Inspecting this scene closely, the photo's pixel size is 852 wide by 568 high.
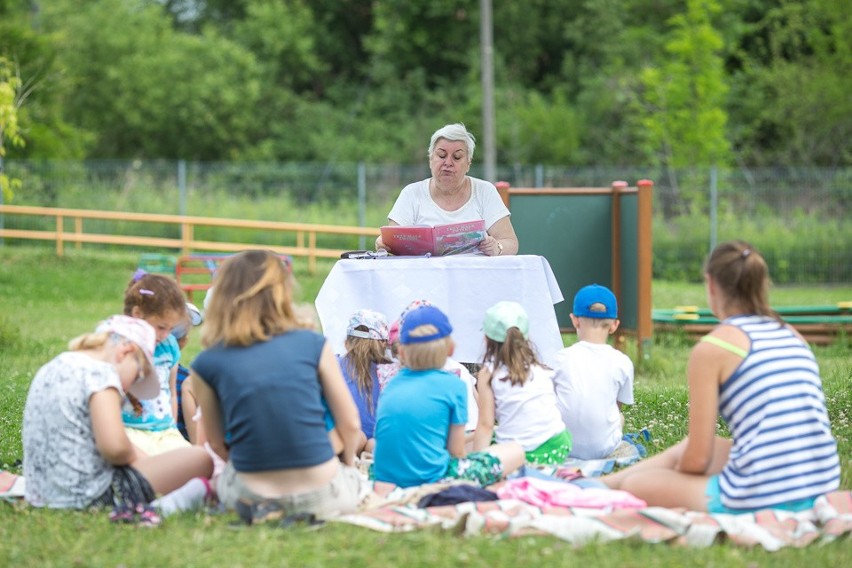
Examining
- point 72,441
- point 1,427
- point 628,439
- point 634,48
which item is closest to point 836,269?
point 634,48

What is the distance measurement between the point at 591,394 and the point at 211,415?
2.12 meters

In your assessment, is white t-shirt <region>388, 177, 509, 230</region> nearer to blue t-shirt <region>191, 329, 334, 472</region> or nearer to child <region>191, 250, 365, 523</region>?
child <region>191, 250, 365, 523</region>

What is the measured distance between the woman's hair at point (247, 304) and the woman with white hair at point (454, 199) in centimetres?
264

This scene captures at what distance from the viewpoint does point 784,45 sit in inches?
1323

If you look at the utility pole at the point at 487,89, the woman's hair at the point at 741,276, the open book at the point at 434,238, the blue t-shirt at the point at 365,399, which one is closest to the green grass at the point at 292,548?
the woman's hair at the point at 741,276

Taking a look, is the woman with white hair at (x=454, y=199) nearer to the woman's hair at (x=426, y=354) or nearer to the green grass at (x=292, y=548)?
the green grass at (x=292, y=548)

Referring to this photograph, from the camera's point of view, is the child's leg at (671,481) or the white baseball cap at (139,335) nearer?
the child's leg at (671,481)

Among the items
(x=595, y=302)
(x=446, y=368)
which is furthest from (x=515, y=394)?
(x=595, y=302)

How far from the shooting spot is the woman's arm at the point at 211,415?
4.46m

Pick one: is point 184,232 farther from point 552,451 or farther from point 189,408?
point 552,451

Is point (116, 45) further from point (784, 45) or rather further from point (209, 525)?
point (209, 525)

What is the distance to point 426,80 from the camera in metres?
35.1

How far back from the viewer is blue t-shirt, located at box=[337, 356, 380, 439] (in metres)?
5.97

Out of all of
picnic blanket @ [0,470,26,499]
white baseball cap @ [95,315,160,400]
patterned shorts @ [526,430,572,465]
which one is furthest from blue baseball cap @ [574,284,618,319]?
picnic blanket @ [0,470,26,499]
